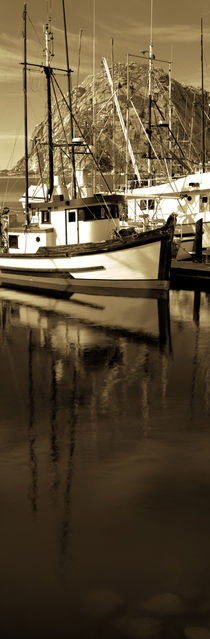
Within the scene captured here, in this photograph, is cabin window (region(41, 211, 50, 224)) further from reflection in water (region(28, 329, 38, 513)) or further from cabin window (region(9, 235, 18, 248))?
reflection in water (region(28, 329, 38, 513))

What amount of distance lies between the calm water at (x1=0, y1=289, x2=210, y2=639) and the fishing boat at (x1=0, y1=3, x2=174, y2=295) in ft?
38.5

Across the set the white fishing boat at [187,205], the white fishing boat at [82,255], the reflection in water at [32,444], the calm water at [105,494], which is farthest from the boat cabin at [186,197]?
the reflection in water at [32,444]

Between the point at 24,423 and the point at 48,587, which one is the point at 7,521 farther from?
the point at 24,423

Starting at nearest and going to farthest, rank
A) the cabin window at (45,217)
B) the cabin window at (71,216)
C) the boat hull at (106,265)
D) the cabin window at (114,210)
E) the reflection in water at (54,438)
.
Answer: the reflection in water at (54,438), the boat hull at (106,265), the cabin window at (114,210), the cabin window at (71,216), the cabin window at (45,217)

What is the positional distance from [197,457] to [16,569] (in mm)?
4339

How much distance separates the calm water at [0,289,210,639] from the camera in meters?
6.97

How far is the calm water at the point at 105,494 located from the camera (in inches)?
275

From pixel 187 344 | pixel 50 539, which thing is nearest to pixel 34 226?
pixel 187 344

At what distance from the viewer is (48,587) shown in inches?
289

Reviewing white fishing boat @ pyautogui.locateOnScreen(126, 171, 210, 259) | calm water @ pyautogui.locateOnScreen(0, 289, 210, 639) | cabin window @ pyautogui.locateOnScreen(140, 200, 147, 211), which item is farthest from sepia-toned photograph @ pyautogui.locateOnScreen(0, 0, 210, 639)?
cabin window @ pyautogui.locateOnScreen(140, 200, 147, 211)

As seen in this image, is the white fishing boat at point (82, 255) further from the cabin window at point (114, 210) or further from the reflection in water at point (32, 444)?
the reflection in water at point (32, 444)

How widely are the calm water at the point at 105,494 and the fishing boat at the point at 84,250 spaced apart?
11.7m

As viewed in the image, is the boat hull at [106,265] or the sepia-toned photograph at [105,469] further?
the boat hull at [106,265]

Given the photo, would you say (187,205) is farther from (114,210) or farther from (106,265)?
(106,265)
